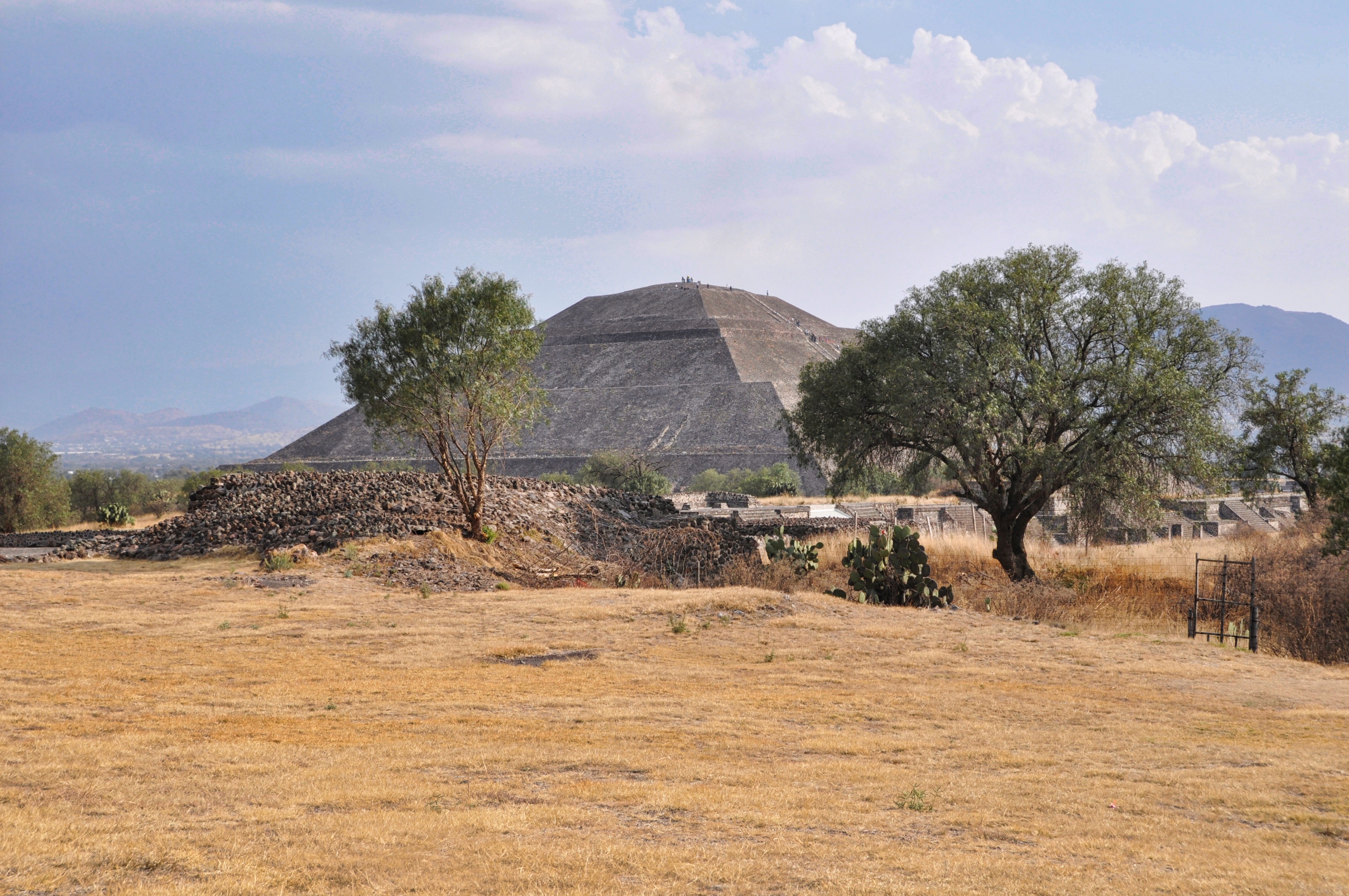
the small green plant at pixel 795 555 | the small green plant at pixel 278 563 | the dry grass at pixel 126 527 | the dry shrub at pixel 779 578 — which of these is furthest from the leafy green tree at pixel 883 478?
the dry grass at pixel 126 527

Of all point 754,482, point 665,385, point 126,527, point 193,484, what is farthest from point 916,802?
point 665,385

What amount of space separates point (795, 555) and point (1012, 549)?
16.2ft

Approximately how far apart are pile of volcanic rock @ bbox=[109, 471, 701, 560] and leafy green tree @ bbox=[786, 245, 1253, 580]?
7.80m

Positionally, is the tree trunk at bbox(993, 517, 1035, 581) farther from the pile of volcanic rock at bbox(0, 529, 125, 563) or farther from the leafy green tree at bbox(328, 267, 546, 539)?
the pile of volcanic rock at bbox(0, 529, 125, 563)

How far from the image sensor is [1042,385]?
1989 cm

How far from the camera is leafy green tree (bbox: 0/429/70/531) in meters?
35.8

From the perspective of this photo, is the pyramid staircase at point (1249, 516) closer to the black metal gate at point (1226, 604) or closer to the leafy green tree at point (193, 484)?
the black metal gate at point (1226, 604)

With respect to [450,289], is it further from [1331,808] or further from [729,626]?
[1331,808]

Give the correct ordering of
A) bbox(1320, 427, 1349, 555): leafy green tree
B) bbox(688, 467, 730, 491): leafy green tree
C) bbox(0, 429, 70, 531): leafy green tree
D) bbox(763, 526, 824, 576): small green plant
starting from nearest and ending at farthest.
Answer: bbox(1320, 427, 1349, 555): leafy green tree → bbox(763, 526, 824, 576): small green plant → bbox(0, 429, 70, 531): leafy green tree → bbox(688, 467, 730, 491): leafy green tree

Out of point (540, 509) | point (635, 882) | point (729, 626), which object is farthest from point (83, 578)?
point (635, 882)

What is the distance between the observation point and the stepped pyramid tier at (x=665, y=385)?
80.2 m

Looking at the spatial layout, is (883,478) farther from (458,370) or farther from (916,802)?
(916,802)

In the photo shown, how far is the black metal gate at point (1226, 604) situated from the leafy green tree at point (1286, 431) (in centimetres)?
833

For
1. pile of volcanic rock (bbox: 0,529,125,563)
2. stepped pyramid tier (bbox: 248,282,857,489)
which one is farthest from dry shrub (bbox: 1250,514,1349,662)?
stepped pyramid tier (bbox: 248,282,857,489)
